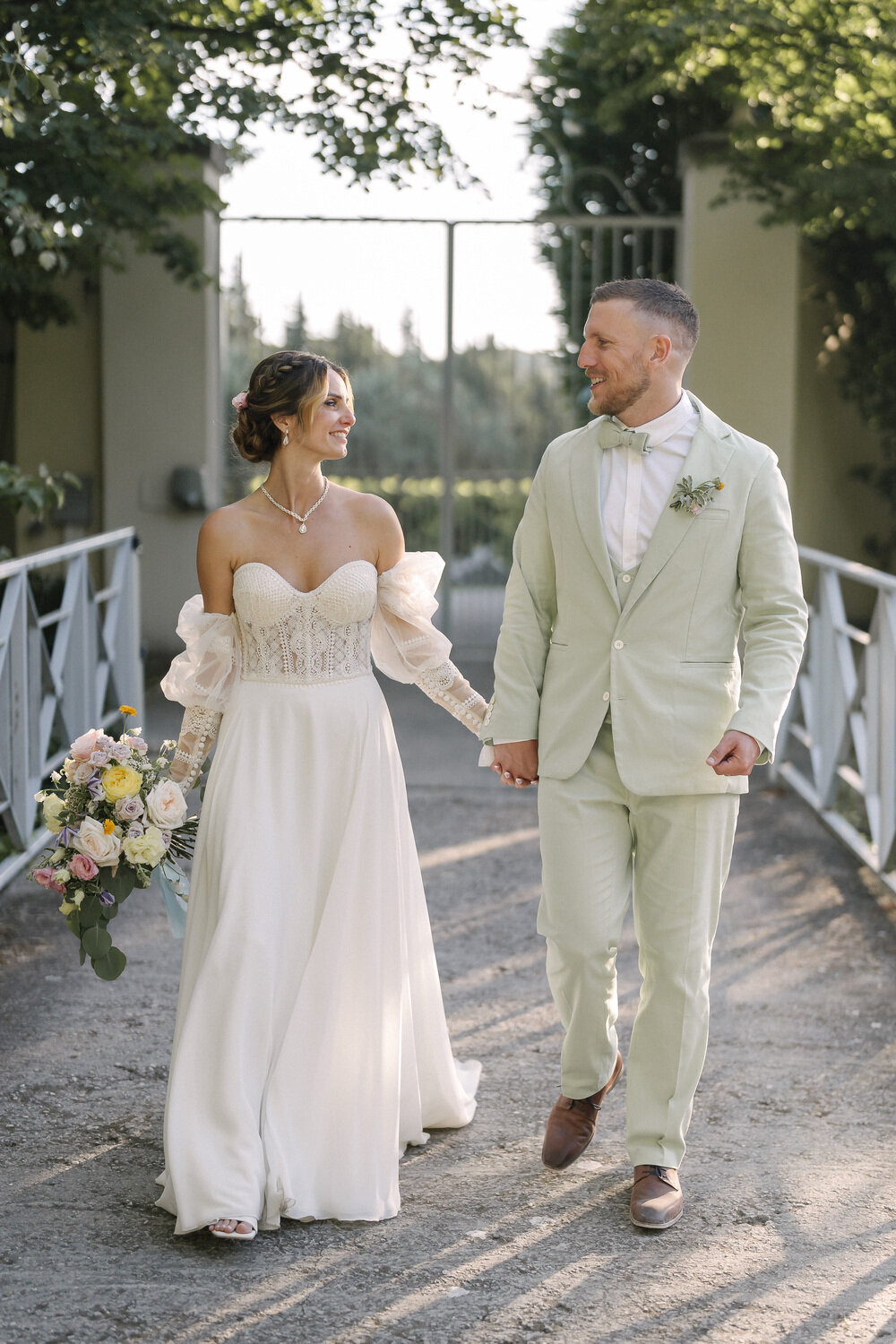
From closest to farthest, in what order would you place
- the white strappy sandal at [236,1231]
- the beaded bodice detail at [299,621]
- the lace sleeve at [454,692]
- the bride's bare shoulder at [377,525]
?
the white strappy sandal at [236,1231]
the beaded bodice detail at [299,621]
the bride's bare shoulder at [377,525]
the lace sleeve at [454,692]

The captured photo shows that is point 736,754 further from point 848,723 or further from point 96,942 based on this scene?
point 848,723

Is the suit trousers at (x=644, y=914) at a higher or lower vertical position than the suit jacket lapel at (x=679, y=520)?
lower

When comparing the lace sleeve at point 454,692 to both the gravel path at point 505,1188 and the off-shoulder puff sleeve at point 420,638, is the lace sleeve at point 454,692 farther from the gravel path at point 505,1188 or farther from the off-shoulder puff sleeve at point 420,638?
the gravel path at point 505,1188

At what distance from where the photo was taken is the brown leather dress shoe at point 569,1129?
355cm

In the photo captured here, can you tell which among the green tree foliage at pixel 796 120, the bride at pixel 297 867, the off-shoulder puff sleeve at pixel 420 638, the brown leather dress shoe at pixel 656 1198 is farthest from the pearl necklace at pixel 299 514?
the green tree foliage at pixel 796 120

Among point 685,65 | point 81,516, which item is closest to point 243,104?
point 685,65

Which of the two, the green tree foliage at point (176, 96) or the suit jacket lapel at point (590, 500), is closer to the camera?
the suit jacket lapel at point (590, 500)

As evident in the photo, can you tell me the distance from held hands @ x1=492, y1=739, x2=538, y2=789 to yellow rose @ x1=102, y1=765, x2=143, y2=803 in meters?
0.83

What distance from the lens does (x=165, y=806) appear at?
343 cm

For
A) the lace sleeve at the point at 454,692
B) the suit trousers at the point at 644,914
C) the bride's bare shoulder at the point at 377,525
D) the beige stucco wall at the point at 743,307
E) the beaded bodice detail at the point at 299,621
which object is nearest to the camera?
the suit trousers at the point at 644,914

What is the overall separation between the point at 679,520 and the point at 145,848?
1.40 m

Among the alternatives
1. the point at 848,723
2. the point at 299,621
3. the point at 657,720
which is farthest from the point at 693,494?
the point at 848,723

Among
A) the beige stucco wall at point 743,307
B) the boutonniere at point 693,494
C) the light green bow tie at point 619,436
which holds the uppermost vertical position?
the beige stucco wall at point 743,307

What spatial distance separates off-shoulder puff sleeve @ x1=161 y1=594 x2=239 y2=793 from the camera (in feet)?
11.6
